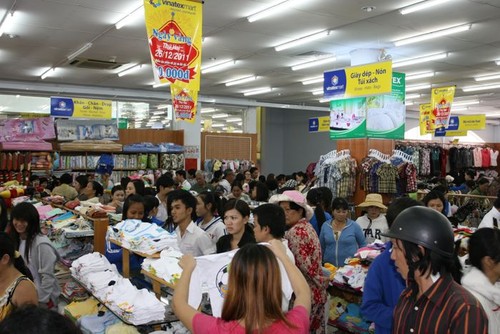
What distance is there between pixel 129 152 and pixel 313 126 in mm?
7362

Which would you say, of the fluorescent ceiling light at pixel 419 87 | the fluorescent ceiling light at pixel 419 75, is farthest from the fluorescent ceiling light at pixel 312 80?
the fluorescent ceiling light at pixel 419 87

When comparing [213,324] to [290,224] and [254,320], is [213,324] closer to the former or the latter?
[254,320]

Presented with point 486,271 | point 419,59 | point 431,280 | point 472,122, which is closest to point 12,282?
point 431,280

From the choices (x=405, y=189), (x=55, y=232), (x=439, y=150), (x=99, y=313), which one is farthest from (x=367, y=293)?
(x=439, y=150)

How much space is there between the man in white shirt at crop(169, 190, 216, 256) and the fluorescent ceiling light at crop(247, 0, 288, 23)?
446cm

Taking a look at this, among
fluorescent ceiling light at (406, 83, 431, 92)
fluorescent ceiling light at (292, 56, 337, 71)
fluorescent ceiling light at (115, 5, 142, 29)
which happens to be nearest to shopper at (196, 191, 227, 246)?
fluorescent ceiling light at (115, 5, 142, 29)

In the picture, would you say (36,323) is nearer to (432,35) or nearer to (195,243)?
(195,243)

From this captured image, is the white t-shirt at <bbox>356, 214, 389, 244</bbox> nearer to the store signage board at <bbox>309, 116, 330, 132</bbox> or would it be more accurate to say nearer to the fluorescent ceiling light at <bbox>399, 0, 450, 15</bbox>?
the fluorescent ceiling light at <bbox>399, 0, 450, 15</bbox>

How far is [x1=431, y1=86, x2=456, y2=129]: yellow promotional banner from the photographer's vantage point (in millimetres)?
13305

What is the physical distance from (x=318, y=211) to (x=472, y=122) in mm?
14922

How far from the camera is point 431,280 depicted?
189 centimetres

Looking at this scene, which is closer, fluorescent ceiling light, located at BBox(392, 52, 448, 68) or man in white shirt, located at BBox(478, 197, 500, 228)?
man in white shirt, located at BBox(478, 197, 500, 228)

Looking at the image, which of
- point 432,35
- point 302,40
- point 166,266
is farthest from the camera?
point 302,40

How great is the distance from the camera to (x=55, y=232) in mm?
5582
